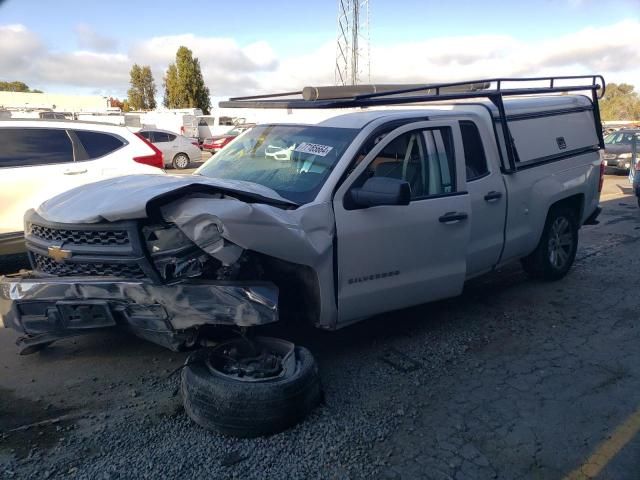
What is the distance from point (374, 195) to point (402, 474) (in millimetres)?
1728

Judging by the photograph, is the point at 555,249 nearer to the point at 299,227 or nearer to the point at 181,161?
the point at 299,227

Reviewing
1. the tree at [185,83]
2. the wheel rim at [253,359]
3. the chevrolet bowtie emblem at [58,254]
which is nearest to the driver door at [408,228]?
the wheel rim at [253,359]

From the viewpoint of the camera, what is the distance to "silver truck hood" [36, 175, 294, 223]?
323 cm

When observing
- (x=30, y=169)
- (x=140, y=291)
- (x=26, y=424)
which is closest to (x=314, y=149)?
(x=140, y=291)

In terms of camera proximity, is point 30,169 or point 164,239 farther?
point 30,169

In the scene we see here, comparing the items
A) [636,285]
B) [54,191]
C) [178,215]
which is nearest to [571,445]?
[178,215]

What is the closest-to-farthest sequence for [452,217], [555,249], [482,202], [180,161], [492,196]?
[452,217] → [482,202] → [492,196] → [555,249] → [180,161]

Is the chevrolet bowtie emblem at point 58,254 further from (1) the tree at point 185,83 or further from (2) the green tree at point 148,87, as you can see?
(2) the green tree at point 148,87

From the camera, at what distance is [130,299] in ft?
10.8

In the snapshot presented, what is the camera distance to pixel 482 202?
16.1 ft

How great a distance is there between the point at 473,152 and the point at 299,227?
220 cm

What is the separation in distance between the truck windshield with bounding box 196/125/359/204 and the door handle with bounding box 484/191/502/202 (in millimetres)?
1475

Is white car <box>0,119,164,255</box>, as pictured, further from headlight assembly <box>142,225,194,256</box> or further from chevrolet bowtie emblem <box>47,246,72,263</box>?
headlight assembly <box>142,225,194,256</box>

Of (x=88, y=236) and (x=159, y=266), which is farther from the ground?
(x=88, y=236)
